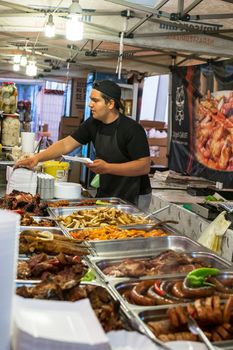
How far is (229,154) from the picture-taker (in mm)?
6344

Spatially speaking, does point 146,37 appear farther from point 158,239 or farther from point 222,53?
point 158,239

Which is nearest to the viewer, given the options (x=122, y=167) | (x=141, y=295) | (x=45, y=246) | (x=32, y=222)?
(x=141, y=295)

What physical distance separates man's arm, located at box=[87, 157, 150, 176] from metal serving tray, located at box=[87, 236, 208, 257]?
3.12ft

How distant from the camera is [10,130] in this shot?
5641mm

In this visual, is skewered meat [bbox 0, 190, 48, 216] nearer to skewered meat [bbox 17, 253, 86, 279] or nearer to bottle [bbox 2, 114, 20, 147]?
skewered meat [bbox 17, 253, 86, 279]

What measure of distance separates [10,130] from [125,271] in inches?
148

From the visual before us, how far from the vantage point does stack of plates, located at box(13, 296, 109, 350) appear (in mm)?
1069

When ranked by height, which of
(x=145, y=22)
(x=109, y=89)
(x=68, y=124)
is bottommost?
(x=68, y=124)

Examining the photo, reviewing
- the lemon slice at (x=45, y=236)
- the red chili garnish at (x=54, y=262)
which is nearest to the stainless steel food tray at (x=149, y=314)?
the red chili garnish at (x=54, y=262)

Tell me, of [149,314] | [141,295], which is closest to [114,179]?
[141,295]

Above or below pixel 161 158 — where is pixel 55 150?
above

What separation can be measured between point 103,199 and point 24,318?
2950 millimetres

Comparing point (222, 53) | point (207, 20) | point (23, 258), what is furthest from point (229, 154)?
point (23, 258)

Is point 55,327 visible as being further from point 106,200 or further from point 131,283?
point 106,200
